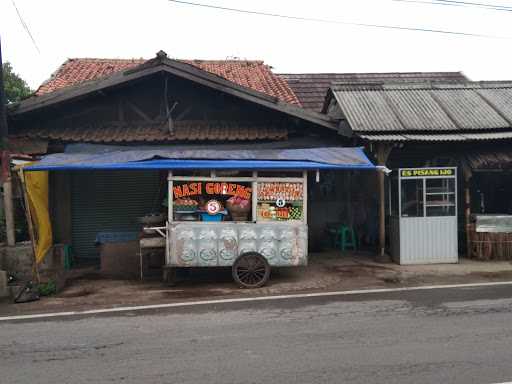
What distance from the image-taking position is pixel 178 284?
353 inches

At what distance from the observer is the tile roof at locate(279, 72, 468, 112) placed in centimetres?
1808

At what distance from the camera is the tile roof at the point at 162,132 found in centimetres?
1093

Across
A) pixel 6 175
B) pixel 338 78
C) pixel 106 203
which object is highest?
pixel 338 78

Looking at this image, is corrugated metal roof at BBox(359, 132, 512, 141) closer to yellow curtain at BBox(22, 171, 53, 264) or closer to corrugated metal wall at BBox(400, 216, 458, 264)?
corrugated metal wall at BBox(400, 216, 458, 264)

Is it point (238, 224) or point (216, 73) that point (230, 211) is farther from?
point (216, 73)

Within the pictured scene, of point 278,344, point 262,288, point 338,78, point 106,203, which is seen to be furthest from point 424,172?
point 338,78

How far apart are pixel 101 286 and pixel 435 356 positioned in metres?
6.30

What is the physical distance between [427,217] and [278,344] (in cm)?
656

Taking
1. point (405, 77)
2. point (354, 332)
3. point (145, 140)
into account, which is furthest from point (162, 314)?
point (405, 77)

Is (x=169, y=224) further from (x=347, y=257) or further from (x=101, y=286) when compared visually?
(x=347, y=257)

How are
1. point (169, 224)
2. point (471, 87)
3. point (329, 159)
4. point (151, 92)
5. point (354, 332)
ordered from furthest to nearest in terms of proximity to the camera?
1. point (471, 87)
2. point (151, 92)
3. point (329, 159)
4. point (169, 224)
5. point (354, 332)

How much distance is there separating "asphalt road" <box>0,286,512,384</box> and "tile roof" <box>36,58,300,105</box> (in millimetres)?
7641

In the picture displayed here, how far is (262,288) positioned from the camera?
8531mm

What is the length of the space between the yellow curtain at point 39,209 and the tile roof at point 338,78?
10.6 meters
